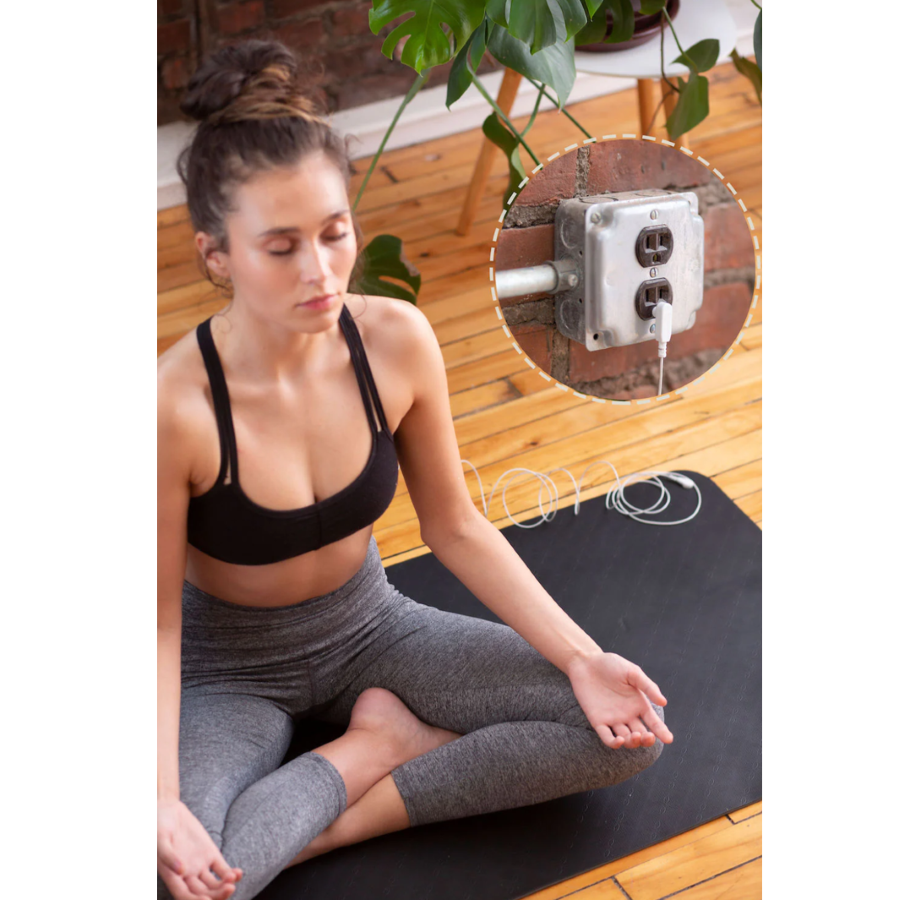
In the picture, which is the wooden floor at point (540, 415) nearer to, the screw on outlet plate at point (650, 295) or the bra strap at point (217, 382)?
the bra strap at point (217, 382)

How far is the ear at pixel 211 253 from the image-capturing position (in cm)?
79

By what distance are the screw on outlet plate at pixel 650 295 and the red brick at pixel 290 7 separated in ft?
5.42

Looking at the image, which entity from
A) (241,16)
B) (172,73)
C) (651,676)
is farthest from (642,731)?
(241,16)

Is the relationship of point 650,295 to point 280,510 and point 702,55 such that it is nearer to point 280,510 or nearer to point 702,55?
point 280,510

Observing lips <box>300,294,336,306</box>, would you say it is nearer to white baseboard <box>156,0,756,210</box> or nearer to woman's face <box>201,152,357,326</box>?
woman's face <box>201,152,357,326</box>

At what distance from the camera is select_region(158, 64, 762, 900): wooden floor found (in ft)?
3.80

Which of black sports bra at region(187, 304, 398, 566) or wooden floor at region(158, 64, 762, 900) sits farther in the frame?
wooden floor at region(158, 64, 762, 900)

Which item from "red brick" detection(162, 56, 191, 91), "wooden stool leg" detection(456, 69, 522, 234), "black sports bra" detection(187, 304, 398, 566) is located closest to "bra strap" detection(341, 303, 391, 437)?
"black sports bra" detection(187, 304, 398, 566)

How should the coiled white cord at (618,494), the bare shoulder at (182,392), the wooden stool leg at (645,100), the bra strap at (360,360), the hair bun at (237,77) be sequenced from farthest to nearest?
1. the wooden stool leg at (645,100)
2. the coiled white cord at (618,494)
3. the bra strap at (360,360)
4. the bare shoulder at (182,392)
5. the hair bun at (237,77)

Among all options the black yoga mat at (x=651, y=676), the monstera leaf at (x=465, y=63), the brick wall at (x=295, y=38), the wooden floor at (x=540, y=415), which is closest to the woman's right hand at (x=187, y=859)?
the black yoga mat at (x=651, y=676)
